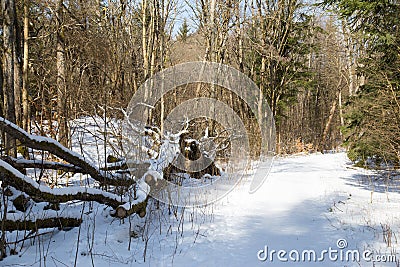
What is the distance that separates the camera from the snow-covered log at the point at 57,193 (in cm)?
297

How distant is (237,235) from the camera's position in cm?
398

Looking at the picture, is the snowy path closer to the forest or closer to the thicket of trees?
the forest

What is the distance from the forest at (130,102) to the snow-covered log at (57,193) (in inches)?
0.6

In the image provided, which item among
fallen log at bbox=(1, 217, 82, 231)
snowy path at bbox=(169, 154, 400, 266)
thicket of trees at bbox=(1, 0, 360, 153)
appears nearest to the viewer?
fallen log at bbox=(1, 217, 82, 231)

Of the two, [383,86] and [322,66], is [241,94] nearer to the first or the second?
[383,86]

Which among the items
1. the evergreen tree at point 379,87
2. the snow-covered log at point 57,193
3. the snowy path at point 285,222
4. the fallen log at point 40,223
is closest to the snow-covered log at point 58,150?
the snow-covered log at point 57,193

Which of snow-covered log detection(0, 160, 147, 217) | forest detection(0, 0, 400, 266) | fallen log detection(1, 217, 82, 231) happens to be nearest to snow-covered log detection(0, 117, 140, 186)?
forest detection(0, 0, 400, 266)

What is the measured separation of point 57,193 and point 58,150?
625 millimetres

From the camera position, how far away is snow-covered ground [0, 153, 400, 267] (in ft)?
10.2

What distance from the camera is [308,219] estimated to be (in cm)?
475

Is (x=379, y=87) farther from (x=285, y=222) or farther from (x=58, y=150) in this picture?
(x=58, y=150)

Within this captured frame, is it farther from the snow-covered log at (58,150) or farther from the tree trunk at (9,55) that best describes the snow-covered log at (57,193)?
the tree trunk at (9,55)

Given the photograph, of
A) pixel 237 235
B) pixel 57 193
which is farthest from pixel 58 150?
pixel 237 235

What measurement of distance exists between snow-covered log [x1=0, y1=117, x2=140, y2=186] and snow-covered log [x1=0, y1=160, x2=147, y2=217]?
1.33 feet
